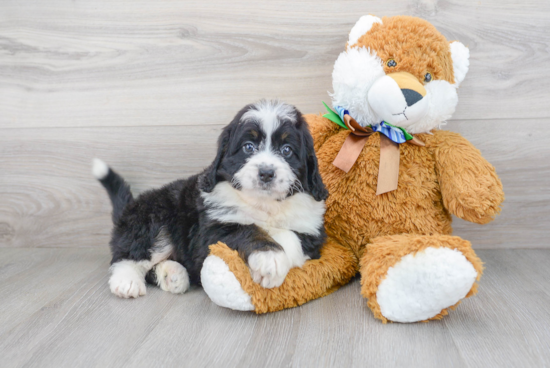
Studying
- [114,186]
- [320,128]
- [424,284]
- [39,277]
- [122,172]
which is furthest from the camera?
[122,172]

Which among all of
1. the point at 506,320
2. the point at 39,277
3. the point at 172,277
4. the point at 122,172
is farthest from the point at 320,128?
the point at 39,277

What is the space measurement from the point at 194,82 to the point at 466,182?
58.8 inches

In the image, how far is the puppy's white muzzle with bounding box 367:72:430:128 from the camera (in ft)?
5.58

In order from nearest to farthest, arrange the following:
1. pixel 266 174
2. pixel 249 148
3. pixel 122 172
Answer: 1. pixel 266 174
2. pixel 249 148
3. pixel 122 172

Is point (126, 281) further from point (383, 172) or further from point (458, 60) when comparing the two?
point (458, 60)

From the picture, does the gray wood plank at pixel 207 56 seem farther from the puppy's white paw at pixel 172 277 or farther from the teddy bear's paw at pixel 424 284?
the teddy bear's paw at pixel 424 284

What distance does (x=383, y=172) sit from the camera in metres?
1.80

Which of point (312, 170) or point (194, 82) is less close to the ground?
point (194, 82)

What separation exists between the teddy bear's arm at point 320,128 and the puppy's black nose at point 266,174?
500mm

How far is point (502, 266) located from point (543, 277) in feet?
0.62

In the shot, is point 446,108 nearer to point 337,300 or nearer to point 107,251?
point 337,300

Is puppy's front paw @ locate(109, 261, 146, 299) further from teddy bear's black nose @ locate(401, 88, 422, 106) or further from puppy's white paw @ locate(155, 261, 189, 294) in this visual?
teddy bear's black nose @ locate(401, 88, 422, 106)

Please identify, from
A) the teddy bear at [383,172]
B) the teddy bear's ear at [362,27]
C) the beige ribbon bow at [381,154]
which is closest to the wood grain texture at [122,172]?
the teddy bear at [383,172]

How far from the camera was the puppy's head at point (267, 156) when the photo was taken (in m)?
1.57
